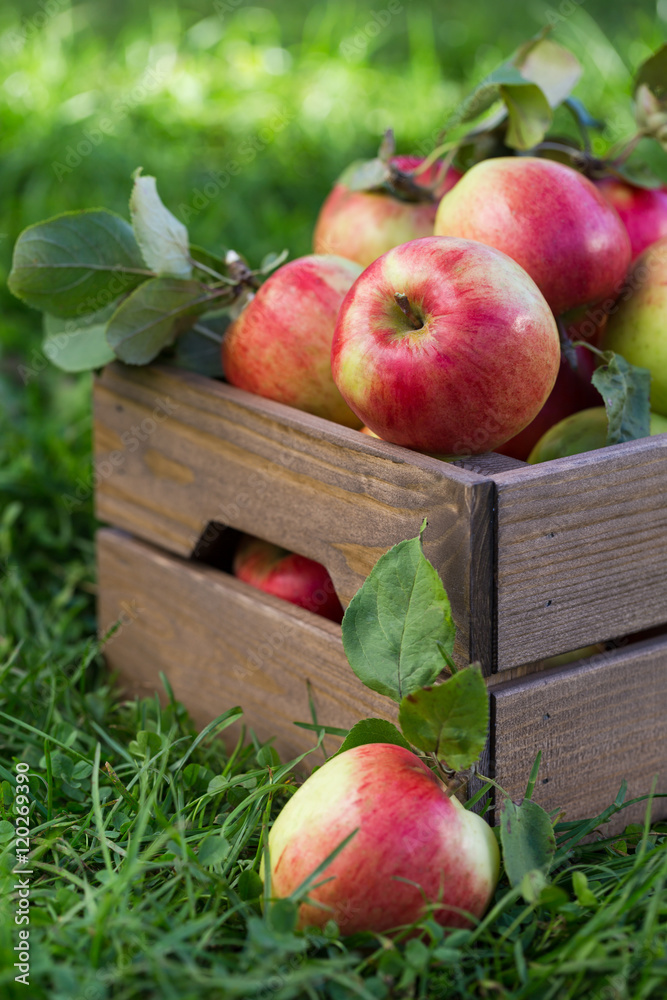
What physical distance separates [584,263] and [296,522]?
Result: 423 millimetres

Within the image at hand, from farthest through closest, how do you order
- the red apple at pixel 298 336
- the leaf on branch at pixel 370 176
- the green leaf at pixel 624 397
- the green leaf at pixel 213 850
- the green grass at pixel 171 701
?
the leaf on branch at pixel 370 176
the red apple at pixel 298 336
the green leaf at pixel 624 397
the green leaf at pixel 213 850
the green grass at pixel 171 701

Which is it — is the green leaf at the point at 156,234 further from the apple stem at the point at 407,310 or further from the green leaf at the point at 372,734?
the green leaf at the point at 372,734

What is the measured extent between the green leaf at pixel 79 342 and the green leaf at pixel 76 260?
4 cm

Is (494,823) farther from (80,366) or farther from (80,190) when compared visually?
(80,190)

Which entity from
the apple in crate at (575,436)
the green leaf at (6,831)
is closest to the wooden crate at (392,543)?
the apple in crate at (575,436)

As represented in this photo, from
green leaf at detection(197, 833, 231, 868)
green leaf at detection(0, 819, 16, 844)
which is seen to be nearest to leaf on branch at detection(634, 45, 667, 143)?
green leaf at detection(197, 833, 231, 868)

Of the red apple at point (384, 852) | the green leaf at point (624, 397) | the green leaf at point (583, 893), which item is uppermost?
the green leaf at point (624, 397)

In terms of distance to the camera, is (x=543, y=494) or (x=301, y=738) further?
(x=301, y=738)

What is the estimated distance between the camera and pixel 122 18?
182 inches

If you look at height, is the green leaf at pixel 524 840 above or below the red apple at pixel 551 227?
below

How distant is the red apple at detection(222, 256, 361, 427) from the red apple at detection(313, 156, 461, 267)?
0.18 meters

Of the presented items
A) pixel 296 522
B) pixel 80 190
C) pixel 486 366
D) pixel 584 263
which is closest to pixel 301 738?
pixel 296 522

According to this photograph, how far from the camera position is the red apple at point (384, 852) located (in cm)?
76

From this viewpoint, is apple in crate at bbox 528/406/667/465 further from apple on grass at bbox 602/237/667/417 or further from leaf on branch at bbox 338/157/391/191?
leaf on branch at bbox 338/157/391/191
